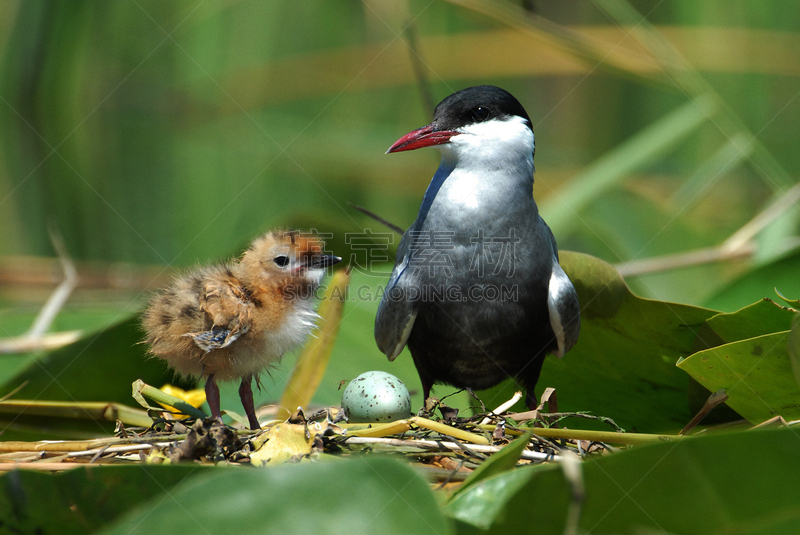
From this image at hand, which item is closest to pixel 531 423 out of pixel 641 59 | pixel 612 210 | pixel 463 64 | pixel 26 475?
pixel 26 475

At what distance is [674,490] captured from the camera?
95 centimetres

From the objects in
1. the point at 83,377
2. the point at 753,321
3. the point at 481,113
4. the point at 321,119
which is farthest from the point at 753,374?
the point at 321,119

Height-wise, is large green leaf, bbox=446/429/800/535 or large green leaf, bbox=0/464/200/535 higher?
large green leaf, bbox=446/429/800/535

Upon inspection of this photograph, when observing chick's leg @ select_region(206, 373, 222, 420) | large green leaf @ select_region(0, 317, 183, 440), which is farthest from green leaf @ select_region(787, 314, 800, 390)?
large green leaf @ select_region(0, 317, 183, 440)

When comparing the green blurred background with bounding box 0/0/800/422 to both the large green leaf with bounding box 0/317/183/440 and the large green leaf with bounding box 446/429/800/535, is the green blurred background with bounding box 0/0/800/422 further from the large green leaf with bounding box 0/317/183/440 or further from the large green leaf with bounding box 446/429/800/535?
the large green leaf with bounding box 446/429/800/535

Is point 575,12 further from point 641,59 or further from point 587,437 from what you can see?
point 587,437

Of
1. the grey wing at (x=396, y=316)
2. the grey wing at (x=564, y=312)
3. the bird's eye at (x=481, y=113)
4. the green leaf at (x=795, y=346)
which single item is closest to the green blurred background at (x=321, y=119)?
the bird's eye at (x=481, y=113)

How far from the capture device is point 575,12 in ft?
14.8

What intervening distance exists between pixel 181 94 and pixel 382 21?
136 centimetres

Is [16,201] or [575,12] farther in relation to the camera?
[575,12]

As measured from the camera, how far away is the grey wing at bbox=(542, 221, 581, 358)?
1.79 metres

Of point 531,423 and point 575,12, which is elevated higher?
point 575,12

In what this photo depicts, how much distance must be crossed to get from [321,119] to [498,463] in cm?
370

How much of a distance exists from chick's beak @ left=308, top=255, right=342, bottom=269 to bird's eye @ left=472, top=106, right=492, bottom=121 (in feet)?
2.00
